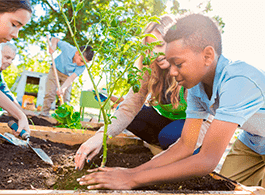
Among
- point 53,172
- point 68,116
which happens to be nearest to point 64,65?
point 68,116

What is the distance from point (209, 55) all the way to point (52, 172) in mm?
1089

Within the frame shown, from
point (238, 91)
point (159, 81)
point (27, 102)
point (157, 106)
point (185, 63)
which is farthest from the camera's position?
point (27, 102)

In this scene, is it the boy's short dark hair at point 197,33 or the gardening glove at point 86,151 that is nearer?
the boy's short dark hair at point 197,33

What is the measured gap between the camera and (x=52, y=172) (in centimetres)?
125

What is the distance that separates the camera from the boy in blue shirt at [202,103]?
93cm

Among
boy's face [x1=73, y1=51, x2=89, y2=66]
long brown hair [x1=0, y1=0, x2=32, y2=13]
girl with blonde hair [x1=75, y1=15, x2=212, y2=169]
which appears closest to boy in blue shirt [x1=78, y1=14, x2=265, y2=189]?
girl with blonde hair [x1=75, y1=15, x2=212, y2=169]

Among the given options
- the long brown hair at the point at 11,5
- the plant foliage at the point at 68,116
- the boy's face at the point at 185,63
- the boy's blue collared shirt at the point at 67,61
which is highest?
the long brown hair at the point at 11,5

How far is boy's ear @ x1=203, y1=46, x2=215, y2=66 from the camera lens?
1.12 m

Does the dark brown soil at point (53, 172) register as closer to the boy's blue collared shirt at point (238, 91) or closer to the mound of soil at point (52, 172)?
the mound of soil at point (52, 172)

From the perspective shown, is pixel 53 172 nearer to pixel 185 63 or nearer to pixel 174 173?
pixel 174 173

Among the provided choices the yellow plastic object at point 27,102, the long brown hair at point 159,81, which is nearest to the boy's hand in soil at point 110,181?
the long brown hair at point 159,81

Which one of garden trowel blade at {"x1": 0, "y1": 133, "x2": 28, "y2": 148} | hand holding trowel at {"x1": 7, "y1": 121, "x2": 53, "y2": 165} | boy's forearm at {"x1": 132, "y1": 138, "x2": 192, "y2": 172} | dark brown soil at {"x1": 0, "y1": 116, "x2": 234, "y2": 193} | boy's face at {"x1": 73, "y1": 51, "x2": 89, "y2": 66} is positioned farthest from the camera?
boy's face at {"x1": 73, "y1": 51, "x2": 89, "y2": 66}

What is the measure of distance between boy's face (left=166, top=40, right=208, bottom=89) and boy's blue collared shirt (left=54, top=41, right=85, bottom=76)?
3.42 metres

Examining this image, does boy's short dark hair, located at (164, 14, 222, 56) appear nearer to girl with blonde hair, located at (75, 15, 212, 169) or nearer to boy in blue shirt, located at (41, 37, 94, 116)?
girl with blonde hair, located at (75, 15, 212, 169)
